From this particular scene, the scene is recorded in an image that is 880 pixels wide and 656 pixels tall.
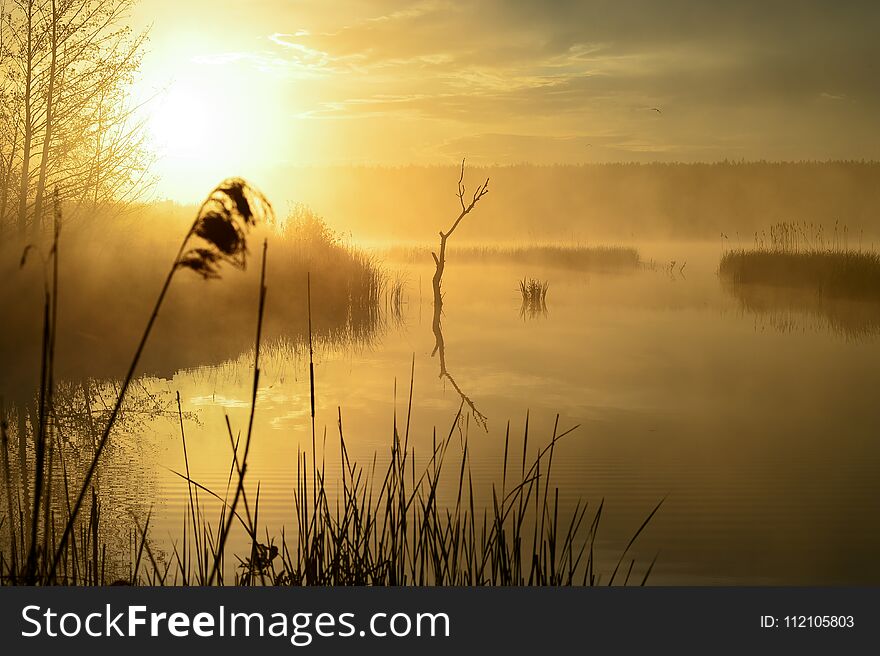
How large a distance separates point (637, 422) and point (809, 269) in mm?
12747

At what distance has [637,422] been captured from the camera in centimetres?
804

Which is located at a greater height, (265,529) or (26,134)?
(26,134)

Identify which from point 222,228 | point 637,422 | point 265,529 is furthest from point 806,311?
point 222,228

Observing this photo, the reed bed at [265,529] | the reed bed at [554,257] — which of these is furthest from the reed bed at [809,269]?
the reed bed at [265,529]

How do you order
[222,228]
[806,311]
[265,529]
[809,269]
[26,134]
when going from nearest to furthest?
[222,228]
[265,529]
[26,134]
[806,311]
[809,269]

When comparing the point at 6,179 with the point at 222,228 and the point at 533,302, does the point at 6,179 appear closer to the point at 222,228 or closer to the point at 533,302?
the point at 533,302

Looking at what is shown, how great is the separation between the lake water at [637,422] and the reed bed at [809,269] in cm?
186

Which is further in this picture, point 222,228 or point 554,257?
point 554,257

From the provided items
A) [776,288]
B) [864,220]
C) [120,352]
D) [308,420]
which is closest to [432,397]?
[308,420]

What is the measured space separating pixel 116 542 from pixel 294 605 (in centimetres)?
202

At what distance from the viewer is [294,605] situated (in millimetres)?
2820

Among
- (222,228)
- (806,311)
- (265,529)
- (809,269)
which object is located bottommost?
(265,529)

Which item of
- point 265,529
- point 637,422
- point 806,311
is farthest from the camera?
point 806,311

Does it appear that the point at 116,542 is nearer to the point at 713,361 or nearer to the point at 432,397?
the point at 432,397
